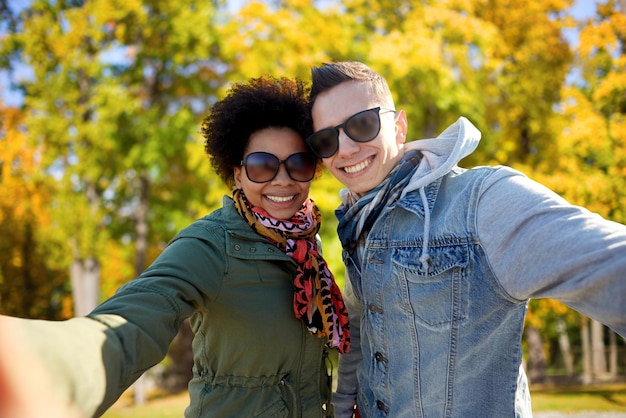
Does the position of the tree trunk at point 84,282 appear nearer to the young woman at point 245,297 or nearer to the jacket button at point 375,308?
the young woman at point 245,297

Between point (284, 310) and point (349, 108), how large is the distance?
35.1 inches

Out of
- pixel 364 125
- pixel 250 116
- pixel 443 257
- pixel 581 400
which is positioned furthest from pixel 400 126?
pixel 581 400

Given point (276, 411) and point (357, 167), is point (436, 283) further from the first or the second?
point (276, 411)

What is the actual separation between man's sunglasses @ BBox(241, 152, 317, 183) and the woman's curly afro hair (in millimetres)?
129

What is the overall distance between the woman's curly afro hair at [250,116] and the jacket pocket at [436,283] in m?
0.89

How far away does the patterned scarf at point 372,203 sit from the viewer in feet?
6.79

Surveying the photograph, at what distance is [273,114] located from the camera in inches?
99.2

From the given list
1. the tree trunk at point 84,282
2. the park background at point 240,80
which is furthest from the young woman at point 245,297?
the tree trunk at point 84,282

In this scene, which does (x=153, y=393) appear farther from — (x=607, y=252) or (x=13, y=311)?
(x=607, y=252)

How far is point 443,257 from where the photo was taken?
69.5 inches

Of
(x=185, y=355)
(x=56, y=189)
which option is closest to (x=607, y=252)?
(x=56, y=189)

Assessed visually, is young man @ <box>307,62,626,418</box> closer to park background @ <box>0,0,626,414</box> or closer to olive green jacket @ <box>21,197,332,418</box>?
olive green jacket @ <box>21,197,332,418</box>

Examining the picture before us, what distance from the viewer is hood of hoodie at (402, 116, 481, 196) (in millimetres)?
1896

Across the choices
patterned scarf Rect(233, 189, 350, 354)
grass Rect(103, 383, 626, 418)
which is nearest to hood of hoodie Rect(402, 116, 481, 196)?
patterned scarf Rect(233, 189, 350, 354)
